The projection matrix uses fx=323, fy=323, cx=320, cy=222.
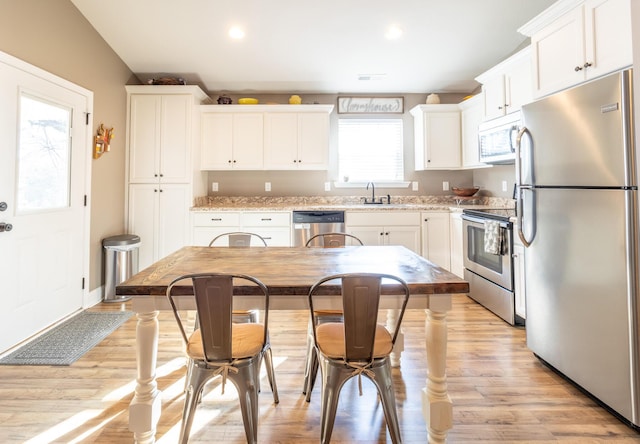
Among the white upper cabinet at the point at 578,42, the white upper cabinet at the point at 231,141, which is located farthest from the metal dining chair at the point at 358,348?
the white upper cabinet at the point at 231,141

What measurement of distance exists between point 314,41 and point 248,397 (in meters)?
3.47

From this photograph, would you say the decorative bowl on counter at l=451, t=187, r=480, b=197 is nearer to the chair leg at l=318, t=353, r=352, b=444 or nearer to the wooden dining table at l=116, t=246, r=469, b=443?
the wooden dining table at l=116, t=246, r=469, b=443

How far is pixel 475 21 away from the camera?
3.24 meters

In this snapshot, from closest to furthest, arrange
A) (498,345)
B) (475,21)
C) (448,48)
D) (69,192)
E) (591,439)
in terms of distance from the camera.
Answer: (591,439) → (498,345) → (69,192) → (475,21) → (448,48)

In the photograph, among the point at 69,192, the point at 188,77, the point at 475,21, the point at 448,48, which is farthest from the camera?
the point at 188,77

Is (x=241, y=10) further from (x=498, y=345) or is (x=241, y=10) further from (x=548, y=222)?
(x=498, y=345)

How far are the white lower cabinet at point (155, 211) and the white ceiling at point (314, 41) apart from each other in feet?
4.78

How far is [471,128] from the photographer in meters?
3.88

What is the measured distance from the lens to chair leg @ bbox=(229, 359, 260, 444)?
134 centimetres

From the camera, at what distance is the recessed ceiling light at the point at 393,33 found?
3309 millimetres

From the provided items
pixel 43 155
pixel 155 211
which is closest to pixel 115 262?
pixel 155 211

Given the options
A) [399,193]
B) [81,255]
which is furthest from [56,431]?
[399,193]

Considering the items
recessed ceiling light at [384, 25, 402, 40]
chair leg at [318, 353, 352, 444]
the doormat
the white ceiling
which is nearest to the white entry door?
the doormat

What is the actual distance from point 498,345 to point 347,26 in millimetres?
3242
